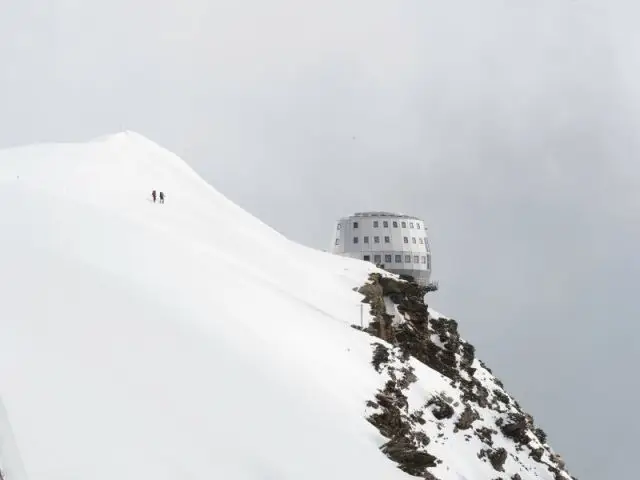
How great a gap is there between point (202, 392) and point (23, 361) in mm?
4820

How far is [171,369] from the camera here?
57.5 feet

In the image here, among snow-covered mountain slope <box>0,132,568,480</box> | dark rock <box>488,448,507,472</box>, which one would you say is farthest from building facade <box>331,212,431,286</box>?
dark rock <box>488,448,507,472</box>

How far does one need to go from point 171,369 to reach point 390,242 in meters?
60.1

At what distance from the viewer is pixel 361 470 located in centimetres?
1734

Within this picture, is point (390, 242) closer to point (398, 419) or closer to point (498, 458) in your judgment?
point (498, 458)

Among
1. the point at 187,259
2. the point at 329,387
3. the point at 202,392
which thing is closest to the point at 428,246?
the point at 187,259

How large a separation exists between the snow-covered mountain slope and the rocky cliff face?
18 centimetres

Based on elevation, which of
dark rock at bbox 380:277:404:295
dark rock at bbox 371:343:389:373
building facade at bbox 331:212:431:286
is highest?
building facade at bbox 331:212:431:286

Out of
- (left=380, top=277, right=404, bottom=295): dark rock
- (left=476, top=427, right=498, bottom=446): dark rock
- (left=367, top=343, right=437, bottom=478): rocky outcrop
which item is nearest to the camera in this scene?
(left=367, top=343, right=437, bottom=478): rocky outcrop

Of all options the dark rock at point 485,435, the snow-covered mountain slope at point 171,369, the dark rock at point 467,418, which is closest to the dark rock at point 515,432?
the snow-covered mountain slope at point 171,369

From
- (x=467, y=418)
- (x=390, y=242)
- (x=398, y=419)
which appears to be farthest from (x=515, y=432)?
(x=390, y=242)

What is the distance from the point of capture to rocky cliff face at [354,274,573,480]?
2252cm

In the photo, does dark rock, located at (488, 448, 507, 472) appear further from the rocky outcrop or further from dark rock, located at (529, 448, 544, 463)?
dark rock, located at (529, 448, 544, 463)

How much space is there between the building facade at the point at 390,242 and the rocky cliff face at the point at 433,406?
2492 centimetres
